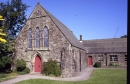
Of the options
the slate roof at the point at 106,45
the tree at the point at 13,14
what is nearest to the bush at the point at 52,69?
the tree at the point at 13,14

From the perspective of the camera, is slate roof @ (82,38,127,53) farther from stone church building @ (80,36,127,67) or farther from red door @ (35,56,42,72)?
red door @ (35,56,42,72)

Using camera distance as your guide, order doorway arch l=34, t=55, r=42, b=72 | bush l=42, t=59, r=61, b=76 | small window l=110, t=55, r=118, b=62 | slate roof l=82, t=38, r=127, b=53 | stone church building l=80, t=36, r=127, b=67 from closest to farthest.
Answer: bush l=42, t=59, r=61, b=76, doorway arch l=34, t=55, r=42, b=72, stone church building l=80, t=36, r=127, b=67, small window l=110, t=55, r=118, b=62, slate roof l=82, t=38, r=127, b=53

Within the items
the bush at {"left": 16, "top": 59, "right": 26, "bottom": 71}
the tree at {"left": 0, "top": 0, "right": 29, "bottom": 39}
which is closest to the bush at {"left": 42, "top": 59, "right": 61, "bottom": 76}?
the bush at {"left": 16, "top": 59, "right": 26, "bottom": 71}

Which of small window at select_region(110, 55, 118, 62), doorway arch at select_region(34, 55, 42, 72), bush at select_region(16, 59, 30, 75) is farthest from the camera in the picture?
small window at select_region(110, 55, 118, 62)

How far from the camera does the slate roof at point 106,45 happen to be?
3719cm

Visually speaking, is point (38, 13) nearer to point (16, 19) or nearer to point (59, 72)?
point (16, 19)

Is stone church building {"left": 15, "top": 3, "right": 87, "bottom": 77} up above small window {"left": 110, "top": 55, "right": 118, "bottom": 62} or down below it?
above

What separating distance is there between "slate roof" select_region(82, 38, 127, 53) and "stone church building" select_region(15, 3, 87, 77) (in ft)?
58.7

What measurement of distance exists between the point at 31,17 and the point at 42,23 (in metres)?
2.54

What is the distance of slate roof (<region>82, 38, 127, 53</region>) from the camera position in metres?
37.2

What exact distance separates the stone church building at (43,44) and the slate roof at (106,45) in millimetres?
17899

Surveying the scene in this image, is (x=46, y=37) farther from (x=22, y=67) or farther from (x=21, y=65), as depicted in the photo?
(x=22, y=67)

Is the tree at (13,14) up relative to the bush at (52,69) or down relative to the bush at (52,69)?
up

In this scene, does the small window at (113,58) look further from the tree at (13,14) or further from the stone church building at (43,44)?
the tree at (13,14)
